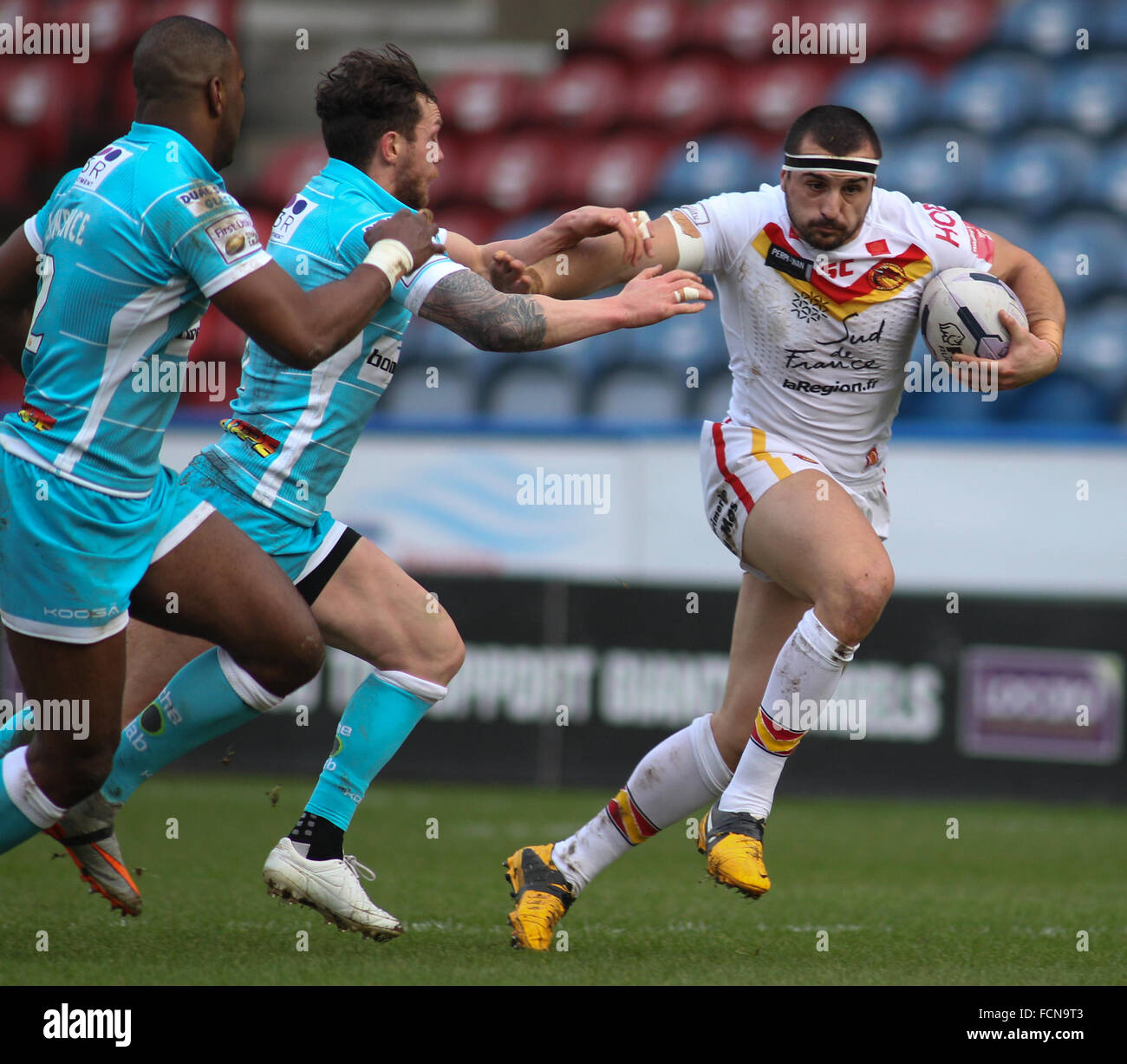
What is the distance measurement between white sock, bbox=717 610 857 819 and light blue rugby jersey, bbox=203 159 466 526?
150 cm

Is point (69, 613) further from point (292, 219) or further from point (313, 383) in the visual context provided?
point (292, 219)

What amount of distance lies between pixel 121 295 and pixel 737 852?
2335mm

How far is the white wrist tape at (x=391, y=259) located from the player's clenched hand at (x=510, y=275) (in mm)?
505

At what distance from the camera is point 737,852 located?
4.71 metres

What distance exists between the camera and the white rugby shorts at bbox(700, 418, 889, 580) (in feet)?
17.0

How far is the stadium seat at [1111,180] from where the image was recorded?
43.4 ft

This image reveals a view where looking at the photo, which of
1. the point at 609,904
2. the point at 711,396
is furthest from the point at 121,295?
the point at 711,396

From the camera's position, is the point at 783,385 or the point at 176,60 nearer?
the point at 176,60

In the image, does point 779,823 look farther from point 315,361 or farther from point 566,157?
point 566,157

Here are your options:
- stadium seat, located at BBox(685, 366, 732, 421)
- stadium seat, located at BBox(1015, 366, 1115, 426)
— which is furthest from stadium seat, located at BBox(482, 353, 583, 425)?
stadium seat, located at BBox(1015, 366, 1115, 426)

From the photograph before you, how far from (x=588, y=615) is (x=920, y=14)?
838 cm

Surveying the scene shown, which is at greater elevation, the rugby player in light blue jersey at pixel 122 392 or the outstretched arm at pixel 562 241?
the outstretched arm at pixel 562 241

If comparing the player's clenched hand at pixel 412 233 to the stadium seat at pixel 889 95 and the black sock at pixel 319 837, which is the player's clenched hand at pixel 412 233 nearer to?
the black sock at pixel 319 837

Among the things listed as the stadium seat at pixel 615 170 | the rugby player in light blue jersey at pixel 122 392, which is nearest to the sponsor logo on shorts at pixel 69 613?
the rugby player in light blue jersey at pixel 122 392
